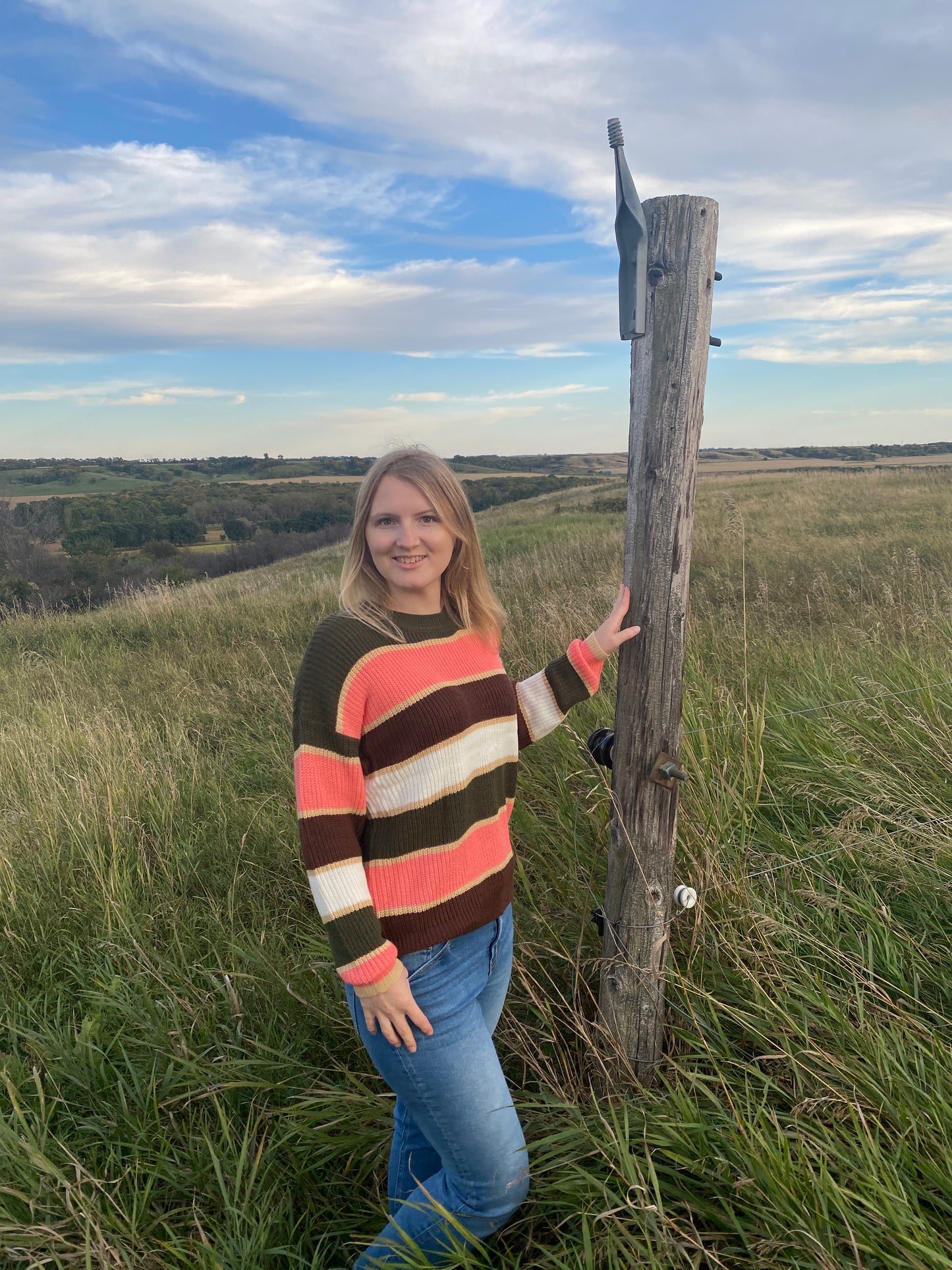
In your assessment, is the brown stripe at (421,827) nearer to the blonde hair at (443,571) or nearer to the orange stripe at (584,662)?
the blonde hair at (443,571)

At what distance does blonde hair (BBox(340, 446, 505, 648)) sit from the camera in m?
1.72

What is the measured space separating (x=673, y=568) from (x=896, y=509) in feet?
51.6

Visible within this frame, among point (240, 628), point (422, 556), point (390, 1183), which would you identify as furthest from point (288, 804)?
point (240, 628)

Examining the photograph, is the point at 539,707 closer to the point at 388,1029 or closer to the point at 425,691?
the point at 425,691

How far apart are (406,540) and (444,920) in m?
0.85

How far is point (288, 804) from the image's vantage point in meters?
3.88

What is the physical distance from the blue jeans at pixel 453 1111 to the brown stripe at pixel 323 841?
1.05 feet

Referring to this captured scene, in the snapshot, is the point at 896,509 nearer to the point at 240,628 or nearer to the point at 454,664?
the point at 240,628

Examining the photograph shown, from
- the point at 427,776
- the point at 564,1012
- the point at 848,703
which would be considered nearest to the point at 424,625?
the point at 427,776

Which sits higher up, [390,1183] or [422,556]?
[422,556]

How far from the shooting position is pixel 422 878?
161 cm

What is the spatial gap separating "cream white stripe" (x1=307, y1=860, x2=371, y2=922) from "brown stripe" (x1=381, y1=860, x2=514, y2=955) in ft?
0.50

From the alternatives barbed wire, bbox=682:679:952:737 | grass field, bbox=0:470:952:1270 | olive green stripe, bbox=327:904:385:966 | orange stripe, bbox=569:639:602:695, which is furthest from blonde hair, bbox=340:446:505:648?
barbed wire, bbox=682:679:952:737

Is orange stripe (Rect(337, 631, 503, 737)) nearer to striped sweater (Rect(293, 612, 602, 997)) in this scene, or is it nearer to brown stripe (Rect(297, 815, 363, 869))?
striped sweater (Rect(293, 612, 602, 997))
